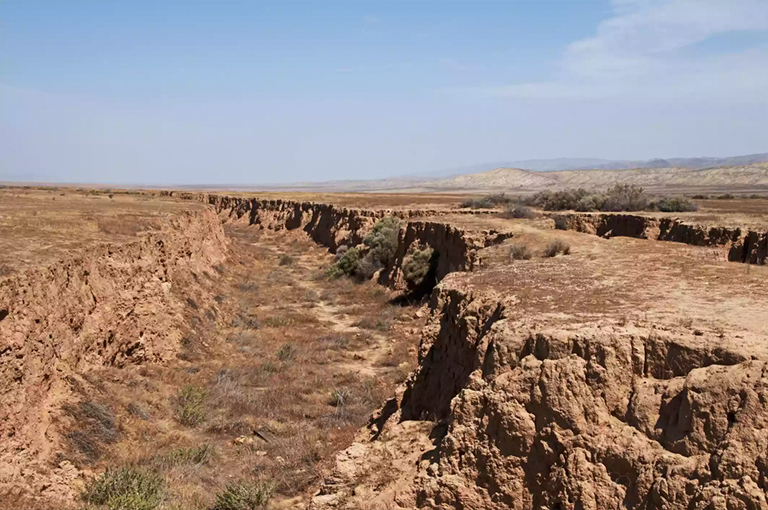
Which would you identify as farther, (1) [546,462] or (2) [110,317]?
(2) [110,317]

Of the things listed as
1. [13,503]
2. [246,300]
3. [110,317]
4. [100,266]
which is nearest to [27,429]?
[13,503]

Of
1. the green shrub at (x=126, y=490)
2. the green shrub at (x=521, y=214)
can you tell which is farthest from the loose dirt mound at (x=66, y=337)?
the green shrub at (x=521, y=214)

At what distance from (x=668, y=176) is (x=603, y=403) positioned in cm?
14350

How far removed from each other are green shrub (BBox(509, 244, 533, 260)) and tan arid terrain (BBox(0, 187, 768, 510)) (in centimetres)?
11

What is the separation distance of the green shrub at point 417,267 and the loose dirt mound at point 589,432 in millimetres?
15643

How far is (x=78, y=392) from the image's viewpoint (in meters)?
11.2

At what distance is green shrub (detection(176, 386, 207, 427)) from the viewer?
12.0 m

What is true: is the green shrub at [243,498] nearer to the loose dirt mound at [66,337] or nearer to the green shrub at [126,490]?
the green shrub at [126,490]

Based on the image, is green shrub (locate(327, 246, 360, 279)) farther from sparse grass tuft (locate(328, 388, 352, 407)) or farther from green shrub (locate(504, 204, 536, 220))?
sparse grass tuft (locate(328, 388, 352, 407))

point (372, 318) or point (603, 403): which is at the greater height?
point (603, 403)

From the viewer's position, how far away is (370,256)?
2931 cm

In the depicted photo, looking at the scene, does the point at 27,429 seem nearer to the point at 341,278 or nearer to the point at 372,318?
the point at 372,318

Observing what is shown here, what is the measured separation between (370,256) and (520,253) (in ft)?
49.0

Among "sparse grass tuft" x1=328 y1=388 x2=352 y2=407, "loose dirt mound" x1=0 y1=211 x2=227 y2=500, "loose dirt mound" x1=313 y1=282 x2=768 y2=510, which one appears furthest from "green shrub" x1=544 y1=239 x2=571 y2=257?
"loose dirt mound" x1=0 y1=211 x2=227 y2=500
